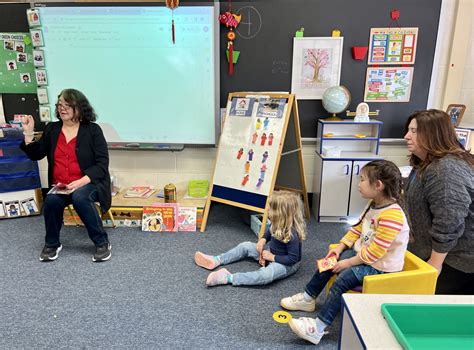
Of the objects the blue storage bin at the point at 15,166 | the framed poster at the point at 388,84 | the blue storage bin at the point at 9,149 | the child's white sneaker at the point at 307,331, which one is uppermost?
the framed poster at the point at 388,84

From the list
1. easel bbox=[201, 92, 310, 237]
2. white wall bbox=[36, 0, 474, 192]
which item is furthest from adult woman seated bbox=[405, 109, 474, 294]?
white wall bbox=[36, 0, 474, 192]

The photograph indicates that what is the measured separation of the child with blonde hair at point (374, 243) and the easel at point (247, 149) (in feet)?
3.54

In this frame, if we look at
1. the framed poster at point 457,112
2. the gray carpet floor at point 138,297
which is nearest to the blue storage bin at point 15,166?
the gray carpet floor at point 138,297

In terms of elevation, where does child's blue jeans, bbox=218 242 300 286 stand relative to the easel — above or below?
below

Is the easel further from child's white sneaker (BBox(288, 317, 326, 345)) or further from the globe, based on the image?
child's white sneaker (BBox(288, 317, 326, 345))

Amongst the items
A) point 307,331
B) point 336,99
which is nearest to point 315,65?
point 336,99

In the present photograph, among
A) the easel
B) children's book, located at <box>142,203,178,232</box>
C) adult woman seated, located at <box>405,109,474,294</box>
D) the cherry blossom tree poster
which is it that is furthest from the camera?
the cherry blossom tree poster

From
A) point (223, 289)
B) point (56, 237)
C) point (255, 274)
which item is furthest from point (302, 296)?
point (56, 237)

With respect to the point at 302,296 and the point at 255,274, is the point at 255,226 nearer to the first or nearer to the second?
the point at 255,274

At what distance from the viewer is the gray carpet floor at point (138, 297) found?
1.79 m

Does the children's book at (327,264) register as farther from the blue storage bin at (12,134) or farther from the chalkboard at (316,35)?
the blue storage bin at (12,134)

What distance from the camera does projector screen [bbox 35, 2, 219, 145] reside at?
10.3 ft

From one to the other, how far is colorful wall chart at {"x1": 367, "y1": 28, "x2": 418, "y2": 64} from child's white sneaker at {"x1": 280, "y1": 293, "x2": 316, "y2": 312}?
2265mm

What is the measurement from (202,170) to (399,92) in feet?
6.60
